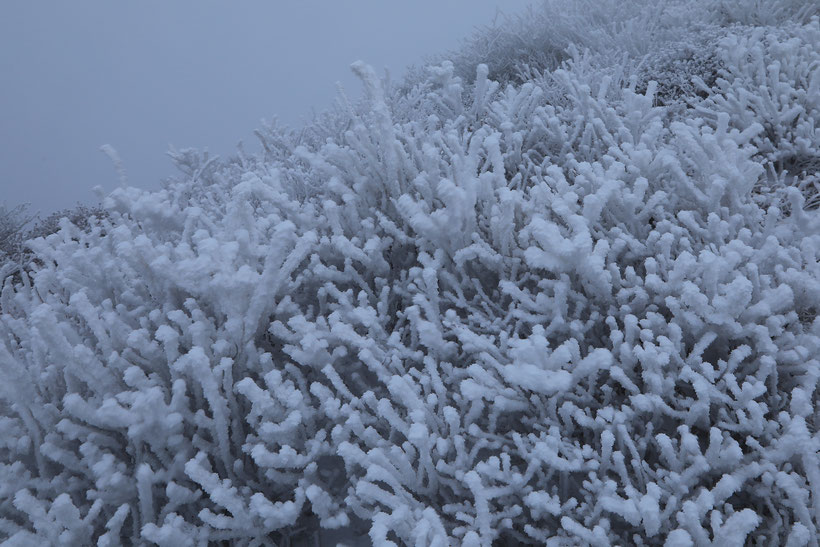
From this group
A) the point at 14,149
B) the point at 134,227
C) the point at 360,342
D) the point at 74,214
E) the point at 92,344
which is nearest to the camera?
the point at 360,342

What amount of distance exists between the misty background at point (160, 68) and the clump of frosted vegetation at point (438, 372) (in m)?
79.0

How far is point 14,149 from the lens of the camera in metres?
93.5

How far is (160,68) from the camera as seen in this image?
125 meters

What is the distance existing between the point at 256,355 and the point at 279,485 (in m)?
0.41

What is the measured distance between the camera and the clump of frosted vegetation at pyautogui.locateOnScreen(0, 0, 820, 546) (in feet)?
3.86

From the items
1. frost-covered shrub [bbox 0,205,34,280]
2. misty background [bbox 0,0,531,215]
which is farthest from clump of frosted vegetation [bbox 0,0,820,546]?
misty background [bbox 0,0,531,215]

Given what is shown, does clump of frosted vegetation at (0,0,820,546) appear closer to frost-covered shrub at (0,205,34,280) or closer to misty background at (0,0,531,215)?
frost-covered shrub at (0,205,34,280)

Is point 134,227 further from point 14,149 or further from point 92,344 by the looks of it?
point 14,149

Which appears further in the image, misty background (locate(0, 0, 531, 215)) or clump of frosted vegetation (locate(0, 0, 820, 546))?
misty background (locate(0, 0, 531, 215))

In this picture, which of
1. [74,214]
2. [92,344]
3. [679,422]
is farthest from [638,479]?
[74,214]

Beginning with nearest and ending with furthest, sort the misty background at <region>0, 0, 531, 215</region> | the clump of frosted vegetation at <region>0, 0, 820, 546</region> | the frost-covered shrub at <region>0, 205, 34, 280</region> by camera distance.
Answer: the clump of frosted vegetation at <region>0, 0, 820, 546</region> → the frost-covered shrub at <region>0, 205, 34, 280</region> → the misty background at <region>0, 0, 531, 215</region>

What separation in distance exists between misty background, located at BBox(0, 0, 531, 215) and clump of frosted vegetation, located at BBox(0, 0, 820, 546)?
259 ft

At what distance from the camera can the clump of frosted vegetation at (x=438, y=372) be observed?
1.18 meters

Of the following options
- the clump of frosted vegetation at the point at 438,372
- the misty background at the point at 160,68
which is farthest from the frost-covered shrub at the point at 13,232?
the misty background at the point at 160,68
